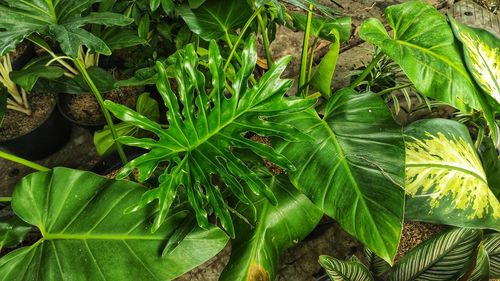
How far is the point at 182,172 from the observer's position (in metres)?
1.03

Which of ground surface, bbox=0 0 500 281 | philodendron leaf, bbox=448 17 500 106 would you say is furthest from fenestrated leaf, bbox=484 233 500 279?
philodendron leaf, bbox=448 17 500 106

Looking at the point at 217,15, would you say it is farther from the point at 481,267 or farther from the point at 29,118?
the point at 481,267

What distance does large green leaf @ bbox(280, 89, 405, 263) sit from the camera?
972mm

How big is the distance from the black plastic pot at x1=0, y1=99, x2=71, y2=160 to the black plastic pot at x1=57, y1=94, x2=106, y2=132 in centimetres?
4

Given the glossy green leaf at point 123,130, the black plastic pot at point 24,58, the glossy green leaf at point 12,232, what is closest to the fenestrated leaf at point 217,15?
the glossy green leaf at point 123,130

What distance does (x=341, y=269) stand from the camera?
1126mm

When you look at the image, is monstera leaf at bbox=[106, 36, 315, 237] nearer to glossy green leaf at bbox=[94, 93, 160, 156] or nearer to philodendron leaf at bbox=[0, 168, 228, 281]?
philodendron leaf at bbox=[0, 168, 228, 281]

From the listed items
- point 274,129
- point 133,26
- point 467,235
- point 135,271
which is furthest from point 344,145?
point 133,26

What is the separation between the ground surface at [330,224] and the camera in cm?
161

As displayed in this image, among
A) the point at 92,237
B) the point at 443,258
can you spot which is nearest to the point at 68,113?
the point at 92,237

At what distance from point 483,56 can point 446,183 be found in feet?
1.34

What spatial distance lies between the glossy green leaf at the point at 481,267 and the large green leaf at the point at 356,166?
0.30 meters

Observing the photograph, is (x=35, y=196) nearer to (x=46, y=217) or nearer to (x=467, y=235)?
(x=46, y=217)

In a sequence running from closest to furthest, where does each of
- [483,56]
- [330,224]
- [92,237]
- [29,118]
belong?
[92,237], [483,56], [330,224], [29,118]
